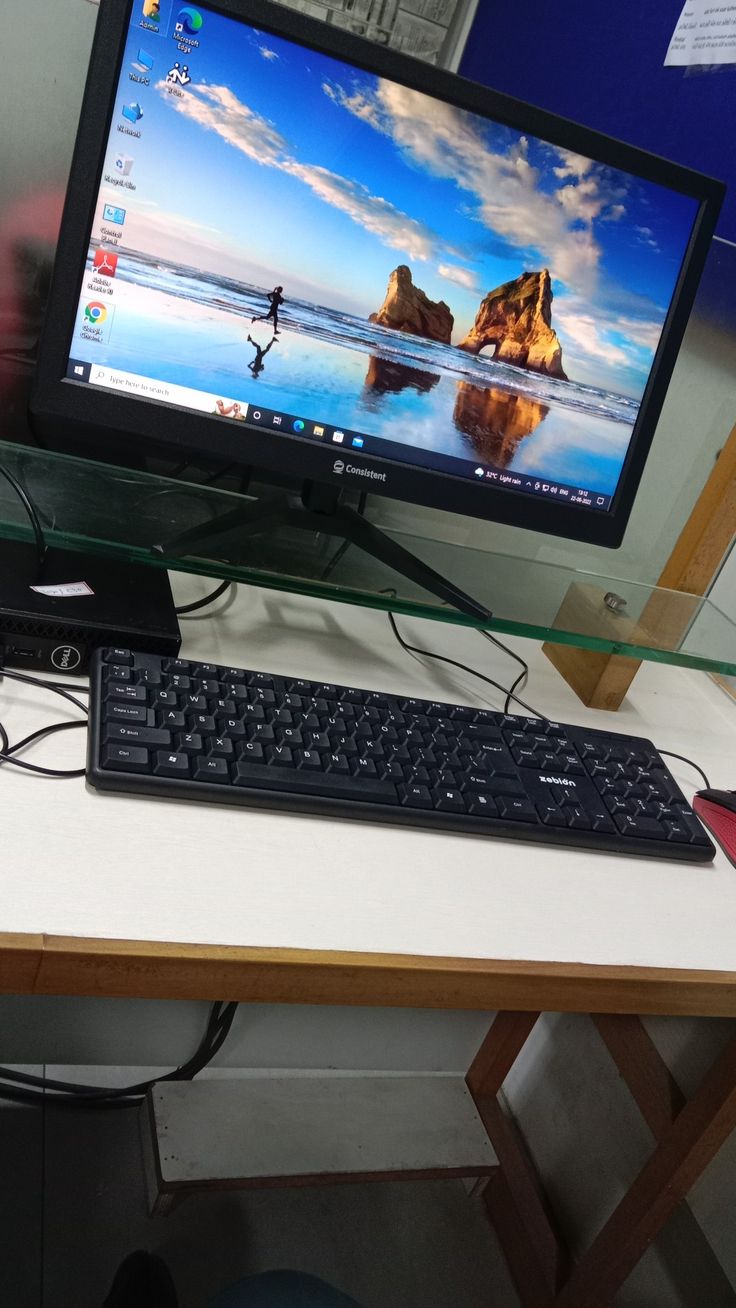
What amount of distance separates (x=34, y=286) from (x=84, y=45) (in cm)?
22

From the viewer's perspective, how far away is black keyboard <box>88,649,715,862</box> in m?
0.69

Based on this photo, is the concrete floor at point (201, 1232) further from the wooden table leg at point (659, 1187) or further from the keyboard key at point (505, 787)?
the keyboard key at point (505, 787)

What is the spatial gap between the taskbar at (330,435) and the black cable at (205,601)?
0.19 m

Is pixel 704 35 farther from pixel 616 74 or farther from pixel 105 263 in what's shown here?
pixel 105 263

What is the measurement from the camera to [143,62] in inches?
29.5

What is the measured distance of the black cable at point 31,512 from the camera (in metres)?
0.82

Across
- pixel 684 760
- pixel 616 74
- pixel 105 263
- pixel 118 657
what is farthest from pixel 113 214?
pixel 616 74

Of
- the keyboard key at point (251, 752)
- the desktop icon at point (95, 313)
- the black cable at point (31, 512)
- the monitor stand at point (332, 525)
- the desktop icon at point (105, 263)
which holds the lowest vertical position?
the keyboard key at point (251, 752)

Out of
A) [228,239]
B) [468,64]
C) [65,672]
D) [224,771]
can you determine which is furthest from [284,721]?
[468,64]

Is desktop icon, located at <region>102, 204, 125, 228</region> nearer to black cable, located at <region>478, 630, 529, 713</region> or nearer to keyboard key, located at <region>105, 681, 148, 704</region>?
keyboard key, located at <region>105, 681, 148, 704</region>

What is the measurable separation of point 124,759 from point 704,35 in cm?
149

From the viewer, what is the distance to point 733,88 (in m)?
1.43

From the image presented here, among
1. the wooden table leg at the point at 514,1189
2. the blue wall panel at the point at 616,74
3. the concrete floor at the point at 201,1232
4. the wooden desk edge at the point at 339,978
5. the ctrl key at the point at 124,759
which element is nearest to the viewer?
the wooden desk edge at the point at 339,978

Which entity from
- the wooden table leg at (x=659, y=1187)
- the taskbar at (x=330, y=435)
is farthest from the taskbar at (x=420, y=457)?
the wooden table leg at (x=659, y=1187)
